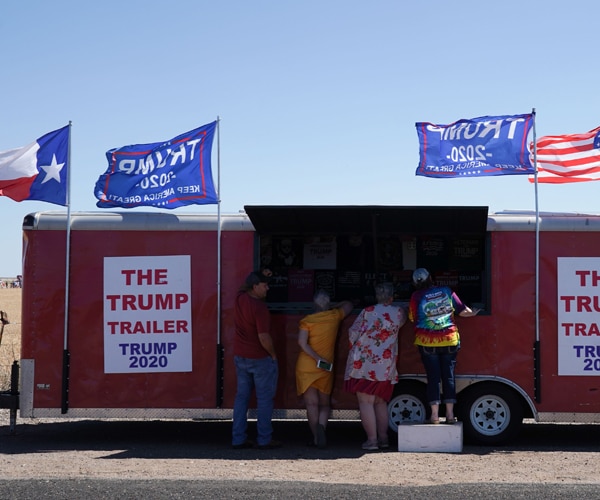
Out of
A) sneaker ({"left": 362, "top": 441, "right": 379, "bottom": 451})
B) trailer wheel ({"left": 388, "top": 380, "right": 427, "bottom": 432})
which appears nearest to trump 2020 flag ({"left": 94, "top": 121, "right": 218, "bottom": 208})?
trailer wheel ({"left": 388, "top": 380, "right": 427, "bottom": 432})

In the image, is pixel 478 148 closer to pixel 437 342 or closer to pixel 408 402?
pixel 437 342

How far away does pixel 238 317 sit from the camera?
8.87 meters

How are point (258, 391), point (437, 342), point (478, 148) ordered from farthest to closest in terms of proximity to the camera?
point (478, 148)
point (258, 391)
point (437, 342)

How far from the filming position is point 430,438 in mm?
8617

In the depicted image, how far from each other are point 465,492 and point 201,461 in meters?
A: 2.71

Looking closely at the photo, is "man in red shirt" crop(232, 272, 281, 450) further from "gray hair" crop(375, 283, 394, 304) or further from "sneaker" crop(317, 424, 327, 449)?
"gray hair" crop(375, 283, 394, 304)

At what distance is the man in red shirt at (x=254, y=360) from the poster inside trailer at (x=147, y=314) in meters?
0.75

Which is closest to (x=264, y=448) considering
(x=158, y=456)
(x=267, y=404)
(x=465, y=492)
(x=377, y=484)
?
(x=267, y=404)

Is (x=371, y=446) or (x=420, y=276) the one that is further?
(x=420, y=276)

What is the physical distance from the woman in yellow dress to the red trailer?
0.33 m

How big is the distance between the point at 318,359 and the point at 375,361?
0.59 meters

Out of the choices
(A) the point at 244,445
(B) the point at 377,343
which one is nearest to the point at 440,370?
(B) the point at 377,343

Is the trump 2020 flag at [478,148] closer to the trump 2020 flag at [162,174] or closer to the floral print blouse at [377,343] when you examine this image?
the floral print blouse at [377,343]

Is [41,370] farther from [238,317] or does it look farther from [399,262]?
[399,262]
